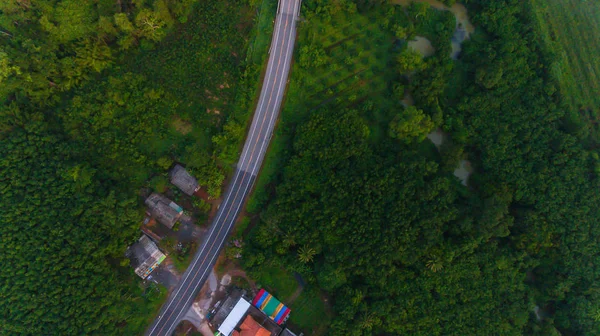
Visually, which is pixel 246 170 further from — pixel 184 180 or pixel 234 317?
pixel 234 317

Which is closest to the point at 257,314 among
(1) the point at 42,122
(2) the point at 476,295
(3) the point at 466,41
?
(2) the point at 476,295

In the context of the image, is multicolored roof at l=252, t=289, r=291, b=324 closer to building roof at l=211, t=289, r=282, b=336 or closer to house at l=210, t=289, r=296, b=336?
house at l=210, t=289, r=296, b=336

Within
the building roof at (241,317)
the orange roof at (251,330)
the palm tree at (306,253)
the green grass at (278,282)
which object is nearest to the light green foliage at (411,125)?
the palm tree at (306,253)

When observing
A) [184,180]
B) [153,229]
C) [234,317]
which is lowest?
[234,317]

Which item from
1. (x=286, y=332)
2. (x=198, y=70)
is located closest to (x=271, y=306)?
(x=286, y=332)

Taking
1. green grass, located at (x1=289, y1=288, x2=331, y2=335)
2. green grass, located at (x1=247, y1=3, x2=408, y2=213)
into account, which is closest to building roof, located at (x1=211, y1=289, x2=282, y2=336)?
green grass, located at (x1=289, y1=288, x2=331, y2=335)
